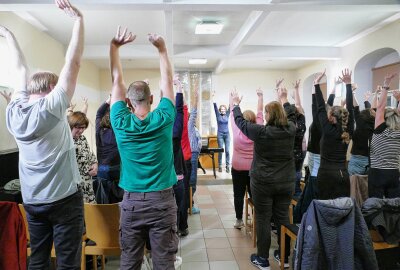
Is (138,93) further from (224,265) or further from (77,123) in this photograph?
(224,265)

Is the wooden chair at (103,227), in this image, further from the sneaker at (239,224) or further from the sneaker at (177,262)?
the sneaker at (239,224)

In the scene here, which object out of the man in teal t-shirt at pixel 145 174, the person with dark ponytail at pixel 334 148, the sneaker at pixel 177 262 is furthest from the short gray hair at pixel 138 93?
the sneaker at pixel 177 262

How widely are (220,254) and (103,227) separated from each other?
1418 millimetres

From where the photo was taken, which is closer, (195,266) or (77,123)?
(77,123)

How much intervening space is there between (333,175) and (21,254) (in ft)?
7.65

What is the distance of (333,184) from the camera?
2.62 meters

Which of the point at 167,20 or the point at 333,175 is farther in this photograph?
the point at 167,20

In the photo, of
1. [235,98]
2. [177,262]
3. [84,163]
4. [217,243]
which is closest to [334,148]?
[235,98]

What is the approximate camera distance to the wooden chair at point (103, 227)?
81.7 inches

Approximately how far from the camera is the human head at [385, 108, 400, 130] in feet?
9.27

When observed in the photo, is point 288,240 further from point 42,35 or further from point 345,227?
point 42,35

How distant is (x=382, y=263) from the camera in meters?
2.33

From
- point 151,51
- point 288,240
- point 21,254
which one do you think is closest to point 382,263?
point 288,240

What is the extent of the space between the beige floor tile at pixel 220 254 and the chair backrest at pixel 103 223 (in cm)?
120
